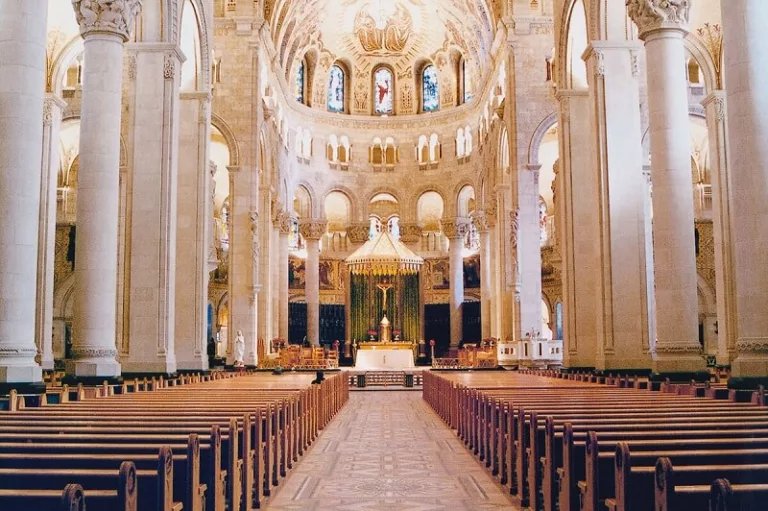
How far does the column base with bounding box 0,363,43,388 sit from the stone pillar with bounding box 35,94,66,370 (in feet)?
36.3

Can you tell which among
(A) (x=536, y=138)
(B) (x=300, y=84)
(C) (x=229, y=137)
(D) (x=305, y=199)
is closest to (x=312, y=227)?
(D) (x=305, y=199)

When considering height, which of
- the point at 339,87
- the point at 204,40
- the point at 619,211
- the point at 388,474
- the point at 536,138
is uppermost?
the point at 339,87

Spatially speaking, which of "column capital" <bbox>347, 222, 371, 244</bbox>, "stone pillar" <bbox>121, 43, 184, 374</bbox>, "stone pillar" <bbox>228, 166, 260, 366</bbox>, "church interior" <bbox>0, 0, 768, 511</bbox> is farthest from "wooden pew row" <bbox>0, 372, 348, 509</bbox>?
"column capital" <bbox>347, 222, 371, 244</bbox>

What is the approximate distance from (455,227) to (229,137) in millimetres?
17426

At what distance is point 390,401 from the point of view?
22.9 metres

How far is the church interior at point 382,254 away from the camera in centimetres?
654

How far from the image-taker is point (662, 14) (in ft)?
47.9

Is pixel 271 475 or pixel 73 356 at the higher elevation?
pixel 73 356

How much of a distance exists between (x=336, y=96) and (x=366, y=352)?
65.3 ft

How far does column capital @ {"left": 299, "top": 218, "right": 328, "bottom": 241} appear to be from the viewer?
4562cm

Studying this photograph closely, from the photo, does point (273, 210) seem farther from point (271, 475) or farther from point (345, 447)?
point (271, 475)

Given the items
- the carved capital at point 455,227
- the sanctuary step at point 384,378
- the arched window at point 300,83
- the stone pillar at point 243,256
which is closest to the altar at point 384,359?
the sanctuary step at point 384,378

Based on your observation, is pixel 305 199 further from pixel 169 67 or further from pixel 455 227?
pixel 169 67

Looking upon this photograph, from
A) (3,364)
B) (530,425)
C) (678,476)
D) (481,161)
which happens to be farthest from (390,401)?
(481,161)
